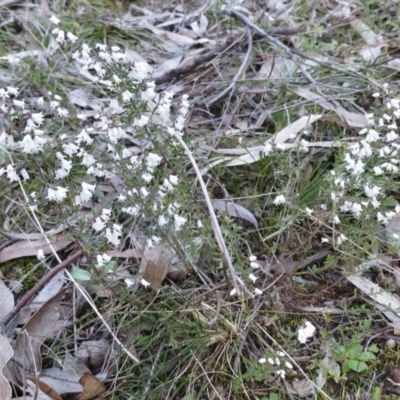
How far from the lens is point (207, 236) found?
84.9 inches

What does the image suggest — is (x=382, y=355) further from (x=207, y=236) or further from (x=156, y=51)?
(x=156, y=51)

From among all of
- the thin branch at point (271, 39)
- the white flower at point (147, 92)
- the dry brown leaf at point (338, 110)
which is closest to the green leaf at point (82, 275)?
the white flower at point (147, 92)

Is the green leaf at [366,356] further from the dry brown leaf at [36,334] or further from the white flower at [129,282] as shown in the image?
the dry brown leaf at [36,334]

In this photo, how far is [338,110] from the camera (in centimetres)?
290

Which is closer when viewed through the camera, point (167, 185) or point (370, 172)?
point (167, 185)

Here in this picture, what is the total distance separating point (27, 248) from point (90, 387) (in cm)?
81

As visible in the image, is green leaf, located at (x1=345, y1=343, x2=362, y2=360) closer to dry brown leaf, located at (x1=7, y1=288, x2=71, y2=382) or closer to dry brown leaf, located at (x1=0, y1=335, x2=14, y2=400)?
dry brown leaf, located at (x1=7, y1=288, x2=71, y2=382)

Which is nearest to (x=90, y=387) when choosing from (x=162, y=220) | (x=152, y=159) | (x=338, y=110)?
(x=162, y=220)

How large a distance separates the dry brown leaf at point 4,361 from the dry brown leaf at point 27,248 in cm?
49

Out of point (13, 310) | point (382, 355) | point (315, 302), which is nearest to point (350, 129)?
point (315, 302)

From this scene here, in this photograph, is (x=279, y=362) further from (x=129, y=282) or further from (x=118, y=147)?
(x=118, y=147)

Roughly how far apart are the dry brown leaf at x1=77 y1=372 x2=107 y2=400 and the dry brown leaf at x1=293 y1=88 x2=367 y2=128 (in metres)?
1.85

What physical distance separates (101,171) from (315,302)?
109 cm

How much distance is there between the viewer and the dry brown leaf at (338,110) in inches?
112
